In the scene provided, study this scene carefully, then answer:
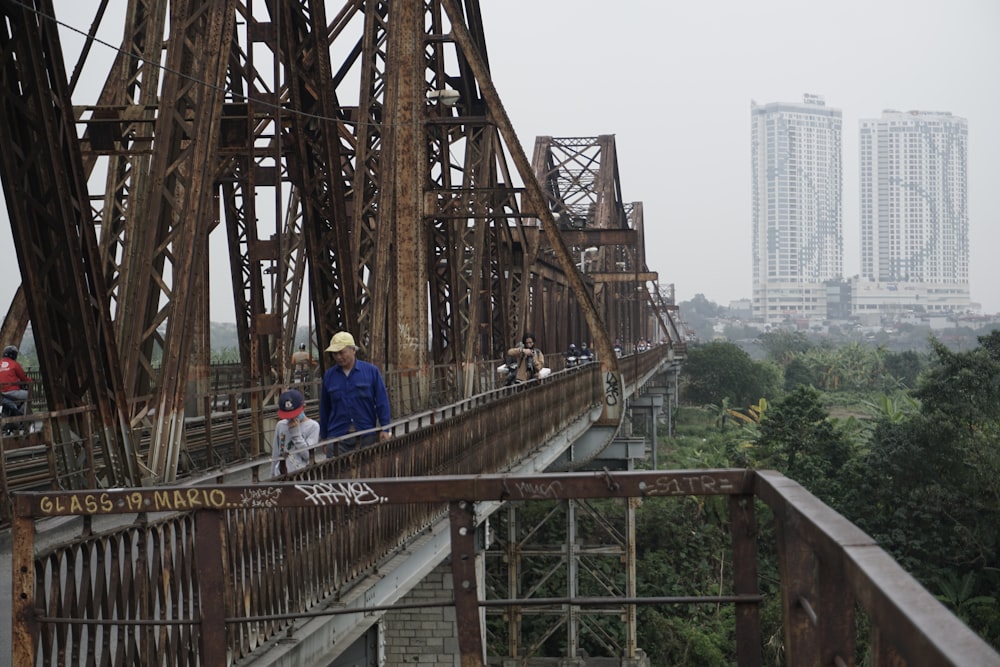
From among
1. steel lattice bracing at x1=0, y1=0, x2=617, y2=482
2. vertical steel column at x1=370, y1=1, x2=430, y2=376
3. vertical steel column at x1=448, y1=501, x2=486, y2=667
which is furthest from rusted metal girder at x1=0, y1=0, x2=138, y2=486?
vertical steel column at x1=370, y1=1, x2=430, y2=376

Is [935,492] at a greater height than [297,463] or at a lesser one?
lesser

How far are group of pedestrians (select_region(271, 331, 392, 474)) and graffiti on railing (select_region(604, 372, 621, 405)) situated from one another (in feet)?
55.1

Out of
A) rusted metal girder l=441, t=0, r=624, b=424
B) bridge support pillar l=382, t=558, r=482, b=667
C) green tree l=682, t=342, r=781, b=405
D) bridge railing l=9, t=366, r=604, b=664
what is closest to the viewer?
bridge railing l=9, t=366, r=604, b=664

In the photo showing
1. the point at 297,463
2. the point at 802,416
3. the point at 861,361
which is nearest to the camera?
the point at 297,463

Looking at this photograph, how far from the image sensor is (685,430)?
270 feet

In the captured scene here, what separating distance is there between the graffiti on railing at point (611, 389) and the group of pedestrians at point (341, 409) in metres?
16.8

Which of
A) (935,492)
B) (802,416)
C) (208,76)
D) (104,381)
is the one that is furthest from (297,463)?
(802,416)

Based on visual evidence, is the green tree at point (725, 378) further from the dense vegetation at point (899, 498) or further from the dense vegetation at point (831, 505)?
the dense vegetation at point (831, 505)

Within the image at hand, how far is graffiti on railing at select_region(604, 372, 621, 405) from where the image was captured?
25.9m

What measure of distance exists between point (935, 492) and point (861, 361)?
246 ft

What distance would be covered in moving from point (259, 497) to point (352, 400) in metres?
4.64

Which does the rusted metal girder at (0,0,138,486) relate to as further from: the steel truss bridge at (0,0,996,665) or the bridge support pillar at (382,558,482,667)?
the bridge support pillar at (382,558,482,667)

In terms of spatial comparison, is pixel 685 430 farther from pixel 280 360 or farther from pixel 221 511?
pixel 221 511

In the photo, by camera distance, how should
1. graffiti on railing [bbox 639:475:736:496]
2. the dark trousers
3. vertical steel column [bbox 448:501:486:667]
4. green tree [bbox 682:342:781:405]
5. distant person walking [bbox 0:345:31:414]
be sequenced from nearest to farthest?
graffiti on railing [bbox 639:475:736:496], vertical steel column [bbox 448:501:486:667], the dark trousers, distant person walking [bbox 0:345:31:414], green tree [bbox 682:342:781:405]
